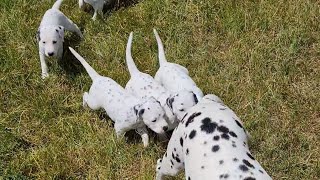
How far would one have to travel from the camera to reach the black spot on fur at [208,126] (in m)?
4.72

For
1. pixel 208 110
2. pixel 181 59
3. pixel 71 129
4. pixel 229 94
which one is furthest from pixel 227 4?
pixel 208 110

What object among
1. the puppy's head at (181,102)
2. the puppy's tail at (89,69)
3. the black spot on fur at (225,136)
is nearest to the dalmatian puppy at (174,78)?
the puppy's head at (181,102)

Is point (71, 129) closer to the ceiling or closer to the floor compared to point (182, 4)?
closer to the floor

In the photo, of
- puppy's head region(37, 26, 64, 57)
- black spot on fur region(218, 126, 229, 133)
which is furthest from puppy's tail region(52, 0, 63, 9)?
black spot on fur region(218, 126, 229, 133)

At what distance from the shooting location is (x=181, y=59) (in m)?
7.48

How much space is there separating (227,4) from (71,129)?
9.75 feet

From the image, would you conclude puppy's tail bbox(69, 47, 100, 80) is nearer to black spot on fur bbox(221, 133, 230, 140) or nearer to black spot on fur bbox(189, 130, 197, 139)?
black spot on fur bbox(189, 130, 197, 139)

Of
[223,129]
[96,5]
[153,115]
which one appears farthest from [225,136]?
[96,5]

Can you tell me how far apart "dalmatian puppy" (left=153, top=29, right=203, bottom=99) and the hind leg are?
2.61 ft

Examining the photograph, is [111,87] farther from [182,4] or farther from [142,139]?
[182,4]

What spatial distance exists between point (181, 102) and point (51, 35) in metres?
2.31

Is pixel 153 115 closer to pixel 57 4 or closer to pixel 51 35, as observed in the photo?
pixel 51 35

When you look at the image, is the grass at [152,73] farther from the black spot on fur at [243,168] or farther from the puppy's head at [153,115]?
the black spot on fur at [243,168]

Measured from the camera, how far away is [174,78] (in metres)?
6.51
